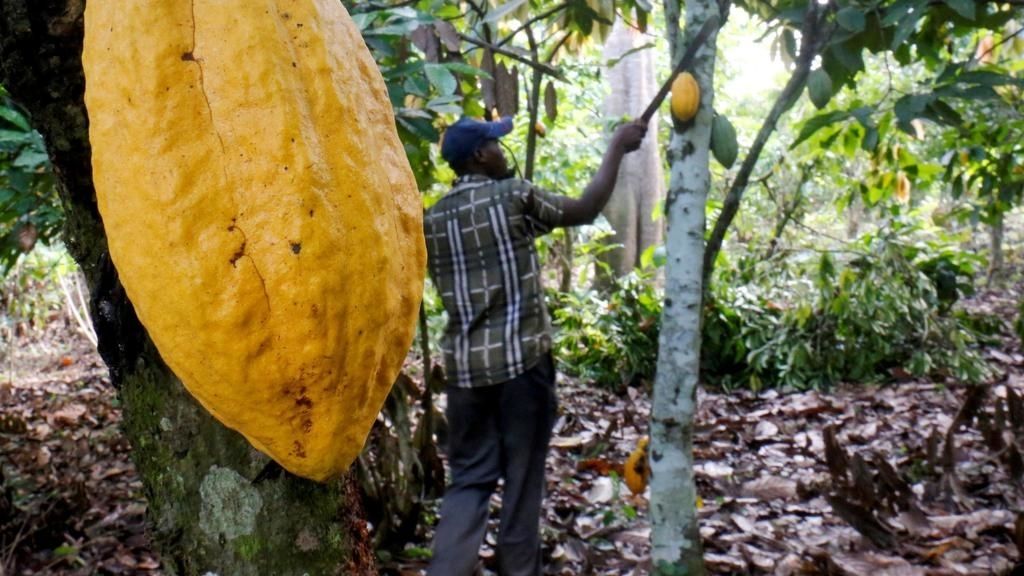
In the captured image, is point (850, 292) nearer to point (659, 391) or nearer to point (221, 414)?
point (659, 391)

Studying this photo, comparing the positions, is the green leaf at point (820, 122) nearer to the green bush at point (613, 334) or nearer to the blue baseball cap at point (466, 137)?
the blue baseball cap at point (466, 137)

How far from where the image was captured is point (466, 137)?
7.47ft

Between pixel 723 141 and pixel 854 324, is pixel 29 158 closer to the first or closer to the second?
pixel 723 141

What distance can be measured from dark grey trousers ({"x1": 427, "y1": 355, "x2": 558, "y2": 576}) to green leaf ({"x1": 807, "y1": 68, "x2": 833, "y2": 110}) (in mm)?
943

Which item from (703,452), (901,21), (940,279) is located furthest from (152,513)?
(940,279)

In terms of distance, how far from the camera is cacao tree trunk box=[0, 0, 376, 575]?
64cm

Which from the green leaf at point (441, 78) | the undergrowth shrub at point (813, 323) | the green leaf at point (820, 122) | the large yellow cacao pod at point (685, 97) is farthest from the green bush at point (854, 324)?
the green leaf at point (441, 78)

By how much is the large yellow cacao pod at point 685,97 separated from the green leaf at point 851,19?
1.13 feet

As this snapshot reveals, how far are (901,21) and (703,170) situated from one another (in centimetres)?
57

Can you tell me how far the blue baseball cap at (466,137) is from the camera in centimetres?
228

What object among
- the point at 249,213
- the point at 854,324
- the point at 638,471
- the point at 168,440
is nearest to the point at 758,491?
the point at 638,471

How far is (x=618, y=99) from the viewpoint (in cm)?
738

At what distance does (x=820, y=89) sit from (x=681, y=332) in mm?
656

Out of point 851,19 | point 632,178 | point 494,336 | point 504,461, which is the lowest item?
point 632,178
